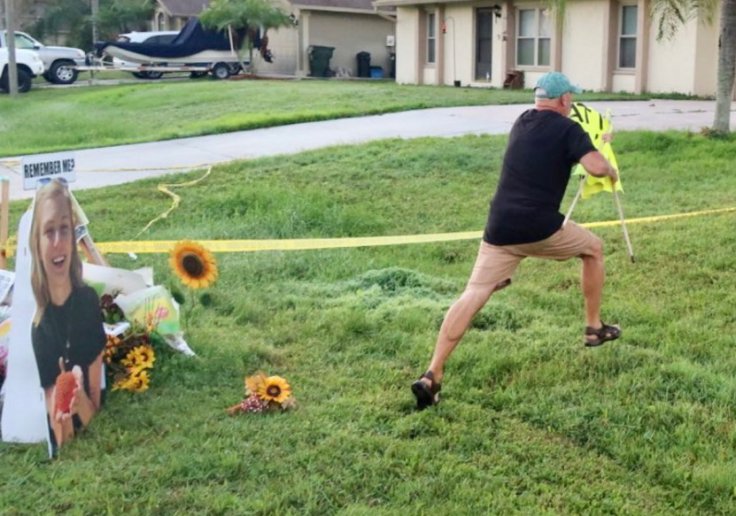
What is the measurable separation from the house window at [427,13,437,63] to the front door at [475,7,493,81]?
2134 millimetres

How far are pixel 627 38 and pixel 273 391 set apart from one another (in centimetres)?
2061

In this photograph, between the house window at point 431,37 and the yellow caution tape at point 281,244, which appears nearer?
the yellow caution tape at point 281,244

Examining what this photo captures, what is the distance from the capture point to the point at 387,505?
3.77 m

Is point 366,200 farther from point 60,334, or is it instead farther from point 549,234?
point 60,334

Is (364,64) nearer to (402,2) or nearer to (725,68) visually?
(402,2)

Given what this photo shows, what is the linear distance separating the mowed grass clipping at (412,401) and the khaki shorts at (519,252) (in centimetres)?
55

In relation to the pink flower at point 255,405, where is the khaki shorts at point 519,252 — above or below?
above

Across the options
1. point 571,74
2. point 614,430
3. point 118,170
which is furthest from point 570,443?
point 571,74

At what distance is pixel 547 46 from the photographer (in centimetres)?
2534

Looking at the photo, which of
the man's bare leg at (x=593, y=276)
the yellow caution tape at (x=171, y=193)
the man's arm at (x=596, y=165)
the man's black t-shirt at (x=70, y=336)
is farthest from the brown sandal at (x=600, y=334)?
the yellow caution tape at (x=171, y=193)

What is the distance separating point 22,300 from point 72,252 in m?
0.32

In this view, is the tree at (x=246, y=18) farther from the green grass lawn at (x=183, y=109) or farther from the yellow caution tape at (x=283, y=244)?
the yellow caution tape at (x=283, y=244)

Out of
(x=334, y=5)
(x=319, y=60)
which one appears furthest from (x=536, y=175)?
(x=334, y=5)

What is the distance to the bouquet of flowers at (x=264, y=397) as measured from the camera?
461 centimetres
